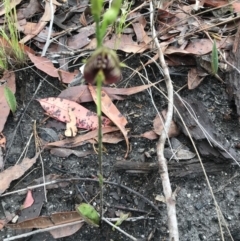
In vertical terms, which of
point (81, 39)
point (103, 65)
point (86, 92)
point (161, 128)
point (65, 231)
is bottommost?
point (65, 231)

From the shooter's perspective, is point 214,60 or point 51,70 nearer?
point 214,60

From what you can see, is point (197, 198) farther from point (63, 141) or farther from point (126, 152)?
point (63, 141)

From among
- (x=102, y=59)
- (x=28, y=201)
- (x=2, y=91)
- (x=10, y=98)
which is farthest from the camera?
(x=2, y=91)

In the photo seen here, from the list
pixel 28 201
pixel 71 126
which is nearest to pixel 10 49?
pixel 71 126

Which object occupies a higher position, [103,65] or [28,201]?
[103,65]

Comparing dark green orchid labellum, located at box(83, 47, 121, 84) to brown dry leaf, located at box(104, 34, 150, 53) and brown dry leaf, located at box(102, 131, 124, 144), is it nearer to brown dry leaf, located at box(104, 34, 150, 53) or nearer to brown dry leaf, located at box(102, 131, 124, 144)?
brown dry leaf, located at box(102, 131, 124, 144)

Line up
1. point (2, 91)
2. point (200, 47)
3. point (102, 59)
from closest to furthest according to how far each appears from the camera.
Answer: point (102, 59) < point (2, 91) < point (200, 47)

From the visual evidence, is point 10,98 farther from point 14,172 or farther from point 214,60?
point 214,60

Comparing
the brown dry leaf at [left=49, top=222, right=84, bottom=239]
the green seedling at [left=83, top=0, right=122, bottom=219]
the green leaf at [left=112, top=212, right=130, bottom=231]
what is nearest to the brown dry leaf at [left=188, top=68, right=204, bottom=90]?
the green leaf at [left=112, top=212, right=130, bottom=231]
